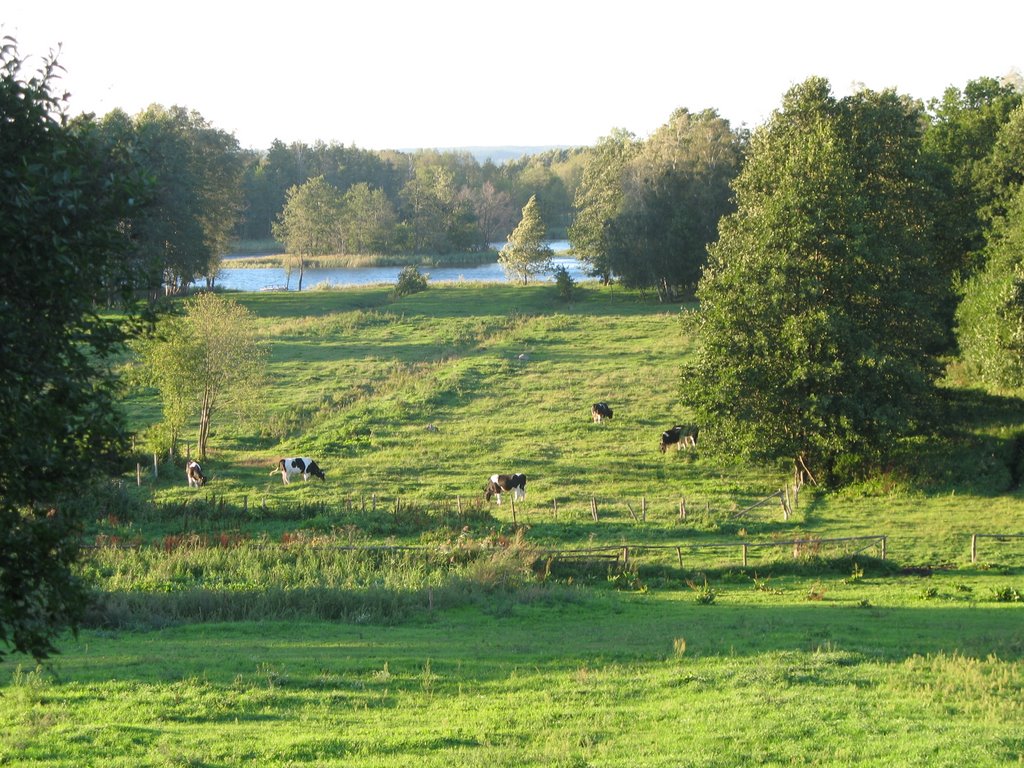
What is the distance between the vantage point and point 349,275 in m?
129

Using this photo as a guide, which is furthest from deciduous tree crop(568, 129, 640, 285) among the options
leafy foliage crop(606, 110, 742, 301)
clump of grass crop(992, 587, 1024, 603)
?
clump of grass crop(992, 587, 1024, 603)

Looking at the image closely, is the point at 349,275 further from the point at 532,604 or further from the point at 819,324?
the point at 532,604

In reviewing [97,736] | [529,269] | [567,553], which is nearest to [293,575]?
[567,553]

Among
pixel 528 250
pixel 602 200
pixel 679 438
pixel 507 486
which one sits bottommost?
pixel 507 486

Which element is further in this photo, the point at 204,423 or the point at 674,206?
the point at 674,206

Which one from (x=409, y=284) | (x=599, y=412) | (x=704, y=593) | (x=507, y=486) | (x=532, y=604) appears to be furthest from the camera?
(x=409, y=284)

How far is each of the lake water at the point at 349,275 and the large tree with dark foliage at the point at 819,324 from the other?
74.4 metres

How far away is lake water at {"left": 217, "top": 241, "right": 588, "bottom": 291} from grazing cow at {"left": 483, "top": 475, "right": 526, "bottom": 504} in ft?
261

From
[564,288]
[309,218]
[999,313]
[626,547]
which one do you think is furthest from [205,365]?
[309,218]

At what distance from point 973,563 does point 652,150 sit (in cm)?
6613

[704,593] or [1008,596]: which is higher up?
[1008,596]

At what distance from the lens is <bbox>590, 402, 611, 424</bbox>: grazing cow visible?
45.8 m

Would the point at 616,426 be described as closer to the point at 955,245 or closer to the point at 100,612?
the point at 955,245

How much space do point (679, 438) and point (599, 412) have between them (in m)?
5.08
